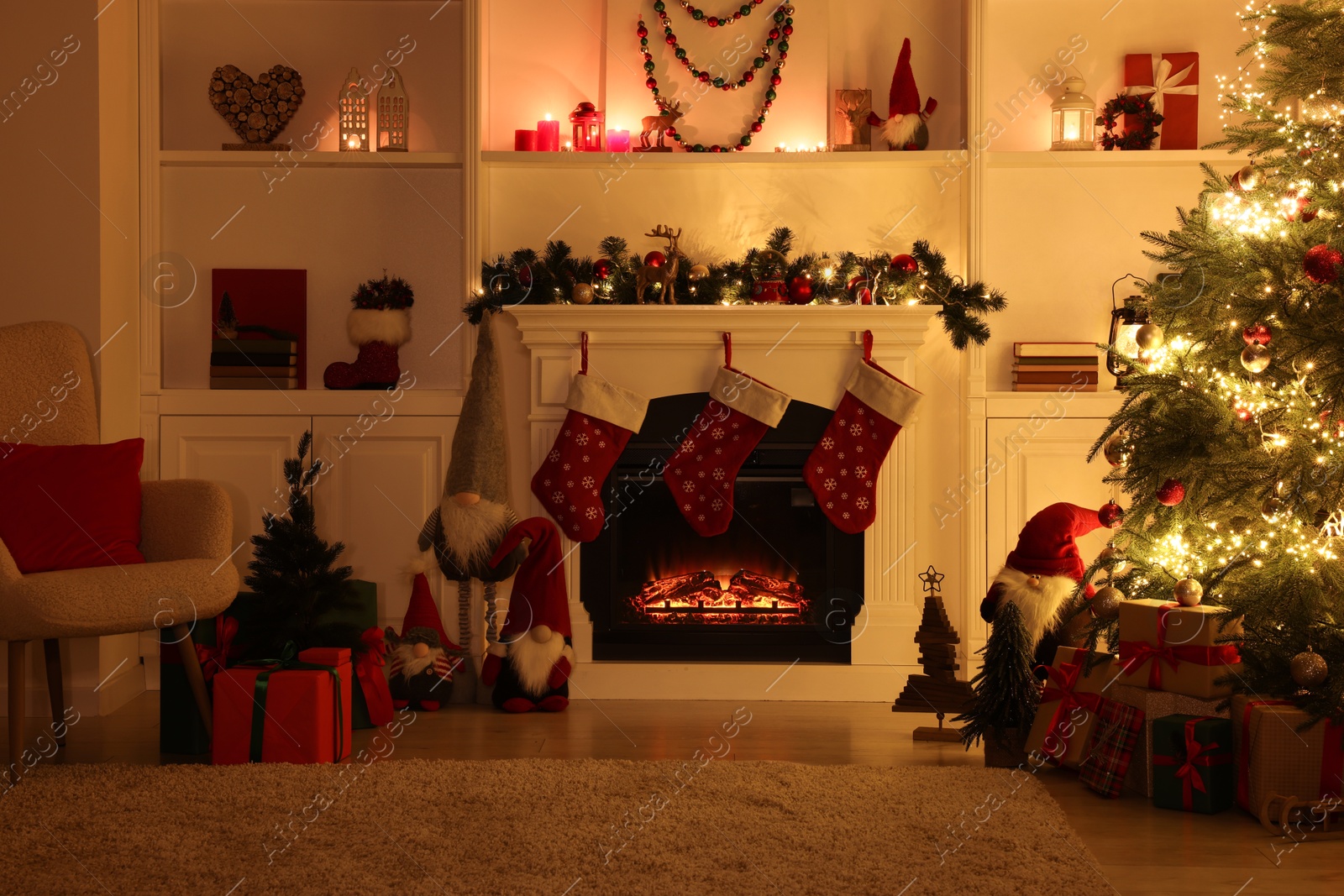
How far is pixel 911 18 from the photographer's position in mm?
3916

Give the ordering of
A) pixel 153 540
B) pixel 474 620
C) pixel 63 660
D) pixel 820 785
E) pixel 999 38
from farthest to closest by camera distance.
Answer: pixel 999 38 → pixel 474 620 → pixel 63 660 → pixel 153 540 → pixel 820 785

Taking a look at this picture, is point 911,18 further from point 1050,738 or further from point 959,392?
point 1050,738

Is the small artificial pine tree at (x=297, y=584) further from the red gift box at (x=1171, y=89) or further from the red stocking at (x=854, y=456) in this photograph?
the red gift box at (x=1171, y=89)

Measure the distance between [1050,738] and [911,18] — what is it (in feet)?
8.46

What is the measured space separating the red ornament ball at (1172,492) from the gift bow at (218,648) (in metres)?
2.61

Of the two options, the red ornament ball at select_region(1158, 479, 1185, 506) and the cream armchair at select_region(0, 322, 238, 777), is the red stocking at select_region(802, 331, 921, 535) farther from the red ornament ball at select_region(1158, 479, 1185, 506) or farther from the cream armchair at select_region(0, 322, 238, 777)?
the cream armchair at select_region(0, 322, 238, 777)

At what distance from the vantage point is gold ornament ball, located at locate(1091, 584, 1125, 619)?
288 cm

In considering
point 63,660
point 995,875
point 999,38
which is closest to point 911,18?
point 999,38

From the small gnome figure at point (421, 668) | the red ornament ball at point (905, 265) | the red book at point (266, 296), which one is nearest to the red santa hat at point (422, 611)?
the small gnome figure at point (421, 668)

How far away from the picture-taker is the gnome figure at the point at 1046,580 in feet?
9.95

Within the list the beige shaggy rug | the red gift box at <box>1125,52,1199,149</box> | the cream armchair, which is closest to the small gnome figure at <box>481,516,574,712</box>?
the beige shaggy rug

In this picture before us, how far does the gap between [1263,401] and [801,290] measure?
1436 mm

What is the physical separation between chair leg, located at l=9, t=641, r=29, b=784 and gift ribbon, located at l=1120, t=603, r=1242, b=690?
2766mm

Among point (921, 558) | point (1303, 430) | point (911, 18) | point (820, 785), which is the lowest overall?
point (820, 785)
